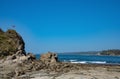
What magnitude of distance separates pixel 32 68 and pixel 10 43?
30.5ft

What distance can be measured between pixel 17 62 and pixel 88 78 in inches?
417

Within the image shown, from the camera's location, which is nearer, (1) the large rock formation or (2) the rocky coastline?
(2) the rocky coastline

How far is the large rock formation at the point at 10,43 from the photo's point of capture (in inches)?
1190

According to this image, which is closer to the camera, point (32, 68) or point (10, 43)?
point (32, 68)

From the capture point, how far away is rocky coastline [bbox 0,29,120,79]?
68.6 feet

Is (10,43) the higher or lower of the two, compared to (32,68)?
higher

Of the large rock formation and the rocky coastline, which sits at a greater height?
the large rock formation

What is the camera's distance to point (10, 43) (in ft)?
109

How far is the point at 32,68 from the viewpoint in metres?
25.3

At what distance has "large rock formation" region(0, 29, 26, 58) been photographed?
3023 centimetres

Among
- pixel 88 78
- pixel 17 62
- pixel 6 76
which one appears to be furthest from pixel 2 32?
pixel 88 78

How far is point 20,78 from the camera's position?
20.1 meters

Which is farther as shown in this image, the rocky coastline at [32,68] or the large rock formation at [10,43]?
the large rock formation at [10,43]

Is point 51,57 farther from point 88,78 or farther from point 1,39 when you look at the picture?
point 88,78
